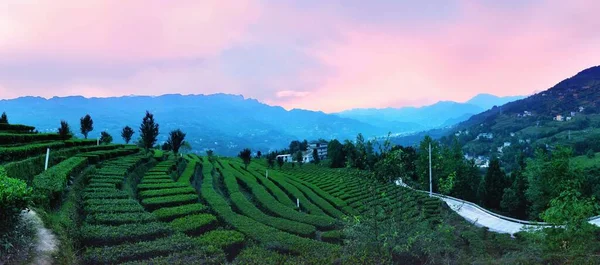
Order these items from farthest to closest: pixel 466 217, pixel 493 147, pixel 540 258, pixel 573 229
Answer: pixel 493 147 → pixel 466 217 → pixel 573 229 → pixel 540 258

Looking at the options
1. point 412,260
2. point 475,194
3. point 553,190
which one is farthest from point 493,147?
point 412,260

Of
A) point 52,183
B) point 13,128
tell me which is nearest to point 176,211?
point 52,183

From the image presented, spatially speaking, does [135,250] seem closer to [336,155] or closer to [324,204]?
[324,204]

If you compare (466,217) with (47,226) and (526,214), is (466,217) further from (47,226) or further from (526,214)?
(47,226)

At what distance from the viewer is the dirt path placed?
6251 mm

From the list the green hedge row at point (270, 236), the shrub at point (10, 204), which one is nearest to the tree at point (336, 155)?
the green hedge row at point (270, 236)

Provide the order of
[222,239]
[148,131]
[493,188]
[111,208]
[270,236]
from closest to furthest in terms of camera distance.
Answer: [222,239] < [111,208] < [270,236] < [148,131] < [493,188]

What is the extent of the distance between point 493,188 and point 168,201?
123 feet

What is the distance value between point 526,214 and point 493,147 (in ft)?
286

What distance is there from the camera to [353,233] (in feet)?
28.1

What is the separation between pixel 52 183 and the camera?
36.2ft

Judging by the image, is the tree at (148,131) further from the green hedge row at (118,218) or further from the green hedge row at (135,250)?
the green hedge row at (135,250)

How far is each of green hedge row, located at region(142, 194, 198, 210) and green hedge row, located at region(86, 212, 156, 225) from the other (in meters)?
2.50

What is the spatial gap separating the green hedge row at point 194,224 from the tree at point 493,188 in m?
36.9
